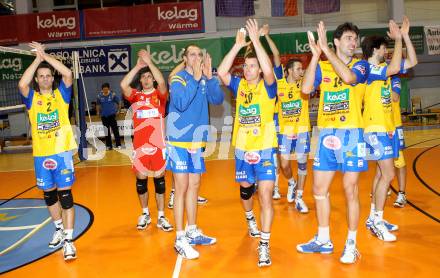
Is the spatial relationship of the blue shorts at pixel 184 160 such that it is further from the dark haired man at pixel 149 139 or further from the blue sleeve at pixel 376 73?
the blue sleeve at pixel 376 73

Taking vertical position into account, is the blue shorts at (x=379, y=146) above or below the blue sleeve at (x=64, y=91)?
below

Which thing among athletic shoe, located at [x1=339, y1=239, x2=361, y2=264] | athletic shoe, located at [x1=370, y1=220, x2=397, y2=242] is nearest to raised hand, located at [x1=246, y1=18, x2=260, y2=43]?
athletic shoe, located at [x1=339, y1=239, x2=361, y2=264]

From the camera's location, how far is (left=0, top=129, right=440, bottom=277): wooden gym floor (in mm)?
4348

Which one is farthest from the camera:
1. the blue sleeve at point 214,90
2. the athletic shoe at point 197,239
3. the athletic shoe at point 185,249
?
the athletic shoe at point 197,239

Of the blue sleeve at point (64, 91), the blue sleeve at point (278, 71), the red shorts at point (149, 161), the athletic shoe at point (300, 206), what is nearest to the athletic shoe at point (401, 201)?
the athletic shoe at point (300, 206)

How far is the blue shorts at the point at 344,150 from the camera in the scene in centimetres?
427

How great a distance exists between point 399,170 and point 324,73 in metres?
2.62

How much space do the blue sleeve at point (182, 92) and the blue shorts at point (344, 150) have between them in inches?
55.0

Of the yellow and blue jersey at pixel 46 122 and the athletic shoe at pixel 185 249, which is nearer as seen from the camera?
the athletic shoe at pixel 185 249

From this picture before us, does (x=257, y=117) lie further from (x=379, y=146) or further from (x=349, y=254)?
(x=349, y=254)

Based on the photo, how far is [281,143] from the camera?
6539 millimetres

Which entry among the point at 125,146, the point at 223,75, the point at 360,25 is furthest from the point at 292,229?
the point at 360,25

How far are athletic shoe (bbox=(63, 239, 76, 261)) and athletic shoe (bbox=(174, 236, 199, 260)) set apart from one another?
3.78 ft

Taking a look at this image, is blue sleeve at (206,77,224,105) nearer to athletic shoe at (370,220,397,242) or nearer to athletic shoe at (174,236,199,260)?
athletic shoe at (174,236,199,260)
